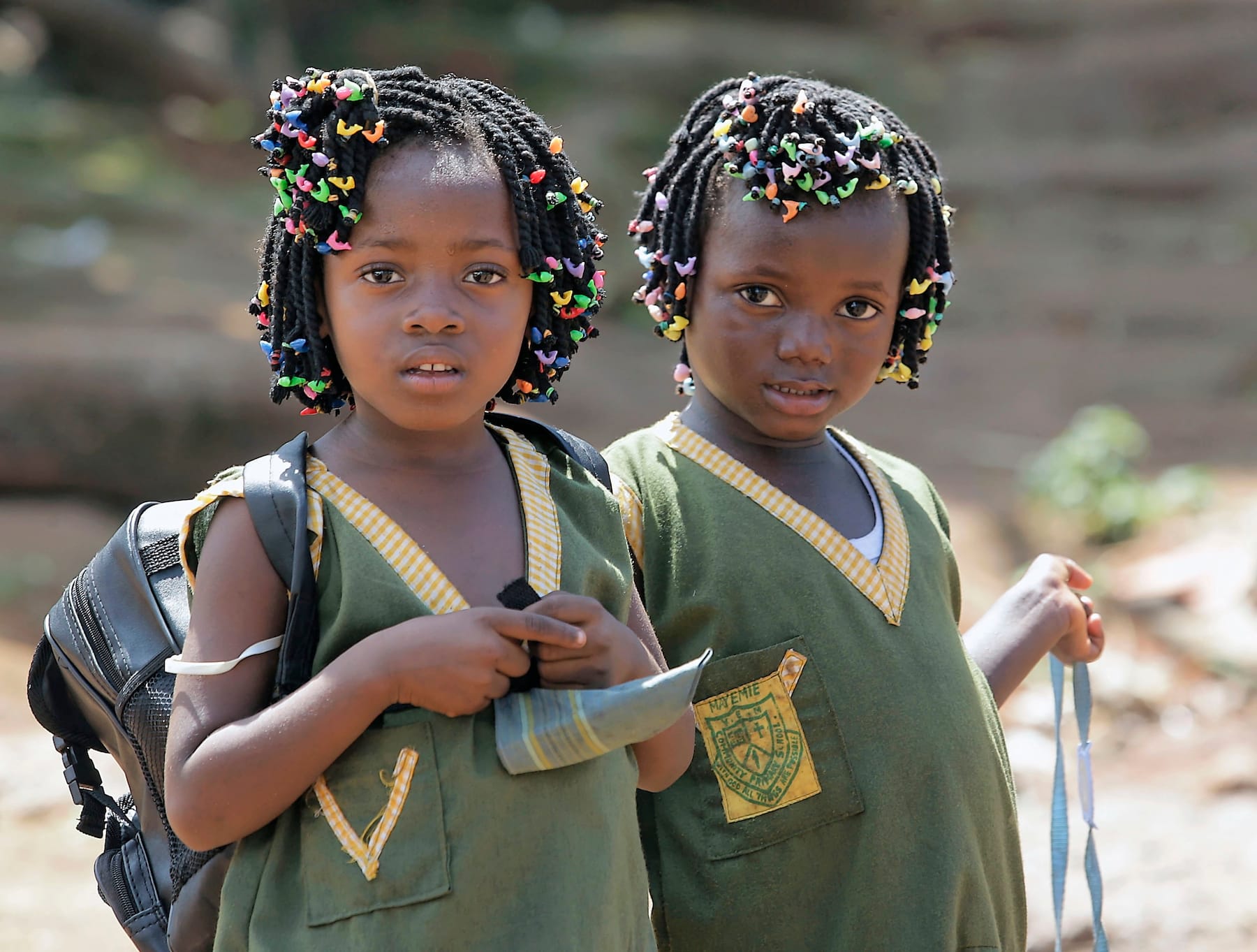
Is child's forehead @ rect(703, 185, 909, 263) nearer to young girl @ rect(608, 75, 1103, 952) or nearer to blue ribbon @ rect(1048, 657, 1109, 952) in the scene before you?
young girl @ rect(608, 75, 1103, 952)

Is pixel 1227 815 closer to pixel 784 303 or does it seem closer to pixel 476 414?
pixel 784 303

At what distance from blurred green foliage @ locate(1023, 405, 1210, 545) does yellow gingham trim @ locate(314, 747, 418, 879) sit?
583cm

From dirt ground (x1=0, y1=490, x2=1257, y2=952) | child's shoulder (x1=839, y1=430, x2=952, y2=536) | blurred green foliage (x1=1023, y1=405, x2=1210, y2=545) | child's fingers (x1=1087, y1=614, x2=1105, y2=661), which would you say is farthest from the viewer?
blurred green foliage (x1=1023, y1=405, x2=1210, y2=545)

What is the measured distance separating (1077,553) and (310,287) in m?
5.78

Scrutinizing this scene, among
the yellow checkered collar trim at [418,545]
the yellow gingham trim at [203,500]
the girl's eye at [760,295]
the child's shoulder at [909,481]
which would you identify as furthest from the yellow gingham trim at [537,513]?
the child's shoulder at [909,481]

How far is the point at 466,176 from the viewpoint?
1.63m

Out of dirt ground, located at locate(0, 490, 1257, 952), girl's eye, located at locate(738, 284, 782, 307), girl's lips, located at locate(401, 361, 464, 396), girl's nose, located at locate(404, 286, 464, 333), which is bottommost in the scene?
dirt ground, located at locate(0, 490, 1257, 952)

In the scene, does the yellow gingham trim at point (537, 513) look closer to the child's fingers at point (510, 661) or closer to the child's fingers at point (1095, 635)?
the child's fingers at point (510, 661)

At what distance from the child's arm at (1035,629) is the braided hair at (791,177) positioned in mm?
411

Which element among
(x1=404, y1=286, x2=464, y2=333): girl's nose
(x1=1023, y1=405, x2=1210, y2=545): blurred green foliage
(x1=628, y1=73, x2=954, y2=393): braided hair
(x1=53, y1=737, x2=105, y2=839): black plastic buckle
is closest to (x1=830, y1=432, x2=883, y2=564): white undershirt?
(x1=628, y1=73, x2=954, y2=393): braided hair

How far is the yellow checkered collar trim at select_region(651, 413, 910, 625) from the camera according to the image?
2.06 meters

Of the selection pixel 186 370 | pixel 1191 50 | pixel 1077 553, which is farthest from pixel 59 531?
pixel 1191 50

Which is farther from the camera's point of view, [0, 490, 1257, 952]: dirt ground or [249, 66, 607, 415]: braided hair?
[0, 490, 1257, 952]: dirt ground

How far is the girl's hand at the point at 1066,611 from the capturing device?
2.37 meters
